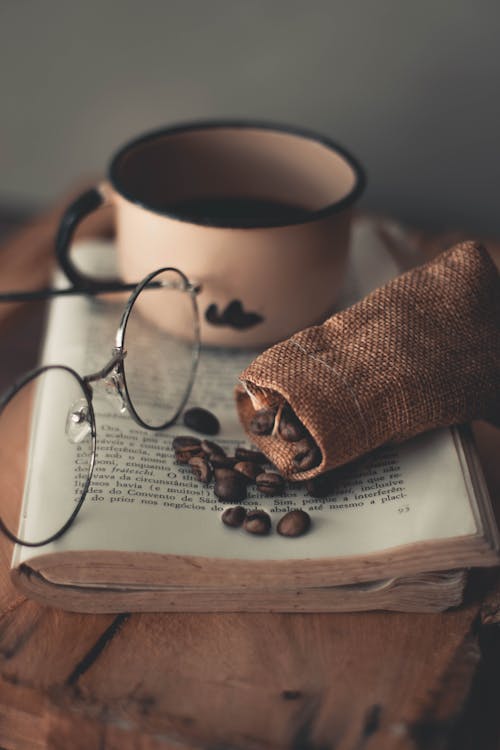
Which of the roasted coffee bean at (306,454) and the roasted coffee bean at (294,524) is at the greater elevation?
the roasted coffee bean at (306,454)

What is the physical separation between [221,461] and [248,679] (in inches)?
6.4

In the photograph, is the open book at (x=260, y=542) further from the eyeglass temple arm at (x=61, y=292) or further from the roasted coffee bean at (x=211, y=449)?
the eyeglass temple arm at (x=61, y=292)

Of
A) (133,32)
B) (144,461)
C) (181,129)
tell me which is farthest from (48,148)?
(144,461)

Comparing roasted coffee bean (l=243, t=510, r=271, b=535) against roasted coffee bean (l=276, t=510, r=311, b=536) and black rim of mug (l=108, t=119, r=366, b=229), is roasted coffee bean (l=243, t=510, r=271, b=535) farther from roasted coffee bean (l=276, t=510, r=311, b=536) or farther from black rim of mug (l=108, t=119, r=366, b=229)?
black rim of mug (l=108, t=119, r=366, b=229)

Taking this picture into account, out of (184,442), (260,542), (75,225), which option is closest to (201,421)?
(184,442)

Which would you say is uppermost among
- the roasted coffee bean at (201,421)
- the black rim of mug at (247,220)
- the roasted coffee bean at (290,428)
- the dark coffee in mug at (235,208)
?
the black rim of mug at (247,220)

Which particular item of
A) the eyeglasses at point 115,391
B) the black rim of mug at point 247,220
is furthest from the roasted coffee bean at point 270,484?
the black rim of mug at point 247,220

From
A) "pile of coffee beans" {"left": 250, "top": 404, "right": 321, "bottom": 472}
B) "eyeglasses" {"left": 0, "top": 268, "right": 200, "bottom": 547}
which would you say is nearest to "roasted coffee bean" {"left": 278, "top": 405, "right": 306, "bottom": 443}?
"pile of coffee beans" {"left": 250, "top": 404, "right": 321, "bottom": 472}

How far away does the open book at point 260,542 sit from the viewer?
0.52 meters

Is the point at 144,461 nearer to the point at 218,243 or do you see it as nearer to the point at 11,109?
the point at 218,243

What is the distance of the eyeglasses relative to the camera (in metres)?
0.56

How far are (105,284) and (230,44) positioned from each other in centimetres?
54

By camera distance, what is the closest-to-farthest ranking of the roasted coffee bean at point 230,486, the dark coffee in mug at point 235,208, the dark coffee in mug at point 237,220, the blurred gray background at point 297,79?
the roasted coffee bean at point 230,486
the dark coffee in mug at point 237,220
the dark coffee in mug at point 235,208
the blurred gray background at point 297,79

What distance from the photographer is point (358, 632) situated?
53cm
